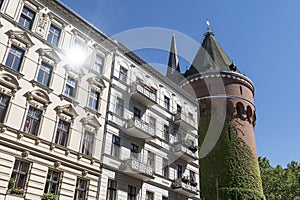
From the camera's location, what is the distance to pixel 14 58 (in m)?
16.0

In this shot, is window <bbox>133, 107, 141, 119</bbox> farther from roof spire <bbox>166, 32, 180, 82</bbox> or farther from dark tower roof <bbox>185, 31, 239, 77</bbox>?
roof spire <bbox>166, 32, 180, 82</bbox>

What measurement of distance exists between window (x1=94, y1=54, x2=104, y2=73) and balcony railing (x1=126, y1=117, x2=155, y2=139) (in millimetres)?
4635

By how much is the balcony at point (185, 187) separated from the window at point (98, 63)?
37.4ft

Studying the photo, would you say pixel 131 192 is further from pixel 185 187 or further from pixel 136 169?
pixel 185 187

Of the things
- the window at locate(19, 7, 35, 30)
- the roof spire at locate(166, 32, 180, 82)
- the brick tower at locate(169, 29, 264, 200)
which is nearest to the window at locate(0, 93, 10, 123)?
the window at locate(19, 7, 35, 30)

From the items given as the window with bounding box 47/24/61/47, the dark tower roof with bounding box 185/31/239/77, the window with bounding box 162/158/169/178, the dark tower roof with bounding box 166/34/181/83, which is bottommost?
the window with bounding box 162/158/169/178

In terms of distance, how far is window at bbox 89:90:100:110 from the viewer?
19.8 meters

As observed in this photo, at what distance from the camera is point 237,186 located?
34750 mm

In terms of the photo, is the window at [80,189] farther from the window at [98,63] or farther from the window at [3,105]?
the window at [98,63]

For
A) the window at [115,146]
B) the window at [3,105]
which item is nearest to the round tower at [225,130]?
the window at [115,146]

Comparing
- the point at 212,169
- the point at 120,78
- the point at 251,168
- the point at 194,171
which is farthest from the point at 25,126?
the point at 251,168

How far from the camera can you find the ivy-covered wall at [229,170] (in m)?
34.6

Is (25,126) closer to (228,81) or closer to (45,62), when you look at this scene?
(45,62)

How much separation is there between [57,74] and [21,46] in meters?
2.69
